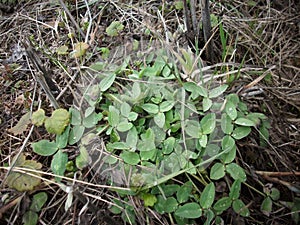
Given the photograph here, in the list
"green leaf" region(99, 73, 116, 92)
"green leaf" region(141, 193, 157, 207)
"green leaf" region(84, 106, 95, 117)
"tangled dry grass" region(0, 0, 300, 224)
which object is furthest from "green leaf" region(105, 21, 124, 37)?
"green leaf" region(141, 193, 157, 207)

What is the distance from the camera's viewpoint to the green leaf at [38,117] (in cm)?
124

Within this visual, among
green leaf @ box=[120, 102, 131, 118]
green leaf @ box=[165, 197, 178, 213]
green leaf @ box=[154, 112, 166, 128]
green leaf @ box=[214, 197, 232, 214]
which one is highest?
green leaf @ box=[120, 102, 131, 118]

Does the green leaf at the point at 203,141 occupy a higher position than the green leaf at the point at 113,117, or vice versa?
the green leaf at the point at 113,117

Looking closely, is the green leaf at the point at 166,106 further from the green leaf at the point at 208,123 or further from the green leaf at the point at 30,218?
the green leaf at the point at 30,218

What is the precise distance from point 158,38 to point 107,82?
0.30 m

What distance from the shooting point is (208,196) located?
1052mm

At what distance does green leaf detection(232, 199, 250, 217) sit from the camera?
1062mm

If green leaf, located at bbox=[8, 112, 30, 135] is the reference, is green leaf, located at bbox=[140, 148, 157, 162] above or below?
below

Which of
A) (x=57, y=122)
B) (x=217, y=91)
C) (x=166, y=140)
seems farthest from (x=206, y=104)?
(x=57, y=122)

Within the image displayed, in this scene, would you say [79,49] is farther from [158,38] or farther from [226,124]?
[226,124]

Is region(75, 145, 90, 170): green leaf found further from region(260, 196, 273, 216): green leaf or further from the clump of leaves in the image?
region(260, 196, 273, 216): green leaf

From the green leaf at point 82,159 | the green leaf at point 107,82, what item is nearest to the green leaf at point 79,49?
the green leaf at point 107,82

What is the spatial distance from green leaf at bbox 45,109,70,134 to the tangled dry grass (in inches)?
3.4

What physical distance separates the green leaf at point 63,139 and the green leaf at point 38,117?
9 cm
